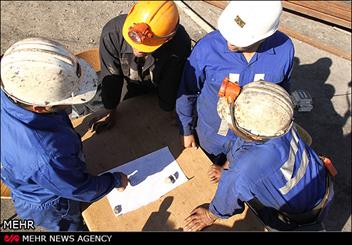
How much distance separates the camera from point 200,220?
238 cm

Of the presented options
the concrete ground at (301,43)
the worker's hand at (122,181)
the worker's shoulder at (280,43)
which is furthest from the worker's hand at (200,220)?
the concrete ground at (301,43)

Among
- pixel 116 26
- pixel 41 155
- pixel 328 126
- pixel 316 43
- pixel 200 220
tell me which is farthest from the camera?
pixel 316 43

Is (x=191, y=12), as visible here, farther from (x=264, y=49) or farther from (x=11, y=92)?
(x=11, y=92)

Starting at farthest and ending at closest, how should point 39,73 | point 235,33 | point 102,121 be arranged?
point 102,121 → point 235,33 → point 39,73

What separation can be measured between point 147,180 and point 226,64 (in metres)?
1.08

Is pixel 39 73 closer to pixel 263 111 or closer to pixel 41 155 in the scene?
pixel 41 155

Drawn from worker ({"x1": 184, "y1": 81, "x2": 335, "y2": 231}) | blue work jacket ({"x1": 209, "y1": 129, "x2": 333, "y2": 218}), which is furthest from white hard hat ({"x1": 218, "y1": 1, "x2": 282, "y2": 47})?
blue work jacket ({"x1": 209, "y1": 129, "x2": 333, "y2": 218})

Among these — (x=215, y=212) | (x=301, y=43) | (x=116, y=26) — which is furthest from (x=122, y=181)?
(x=301, y=43)

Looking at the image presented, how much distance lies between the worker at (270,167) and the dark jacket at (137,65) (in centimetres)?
87

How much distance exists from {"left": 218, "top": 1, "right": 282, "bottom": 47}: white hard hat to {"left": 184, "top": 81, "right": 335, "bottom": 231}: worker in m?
0.49

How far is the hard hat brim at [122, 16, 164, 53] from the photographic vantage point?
2.41 m

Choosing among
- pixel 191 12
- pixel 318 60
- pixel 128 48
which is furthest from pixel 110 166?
pixel 318 60

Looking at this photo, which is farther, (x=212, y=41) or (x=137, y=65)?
(x=137, y=65)

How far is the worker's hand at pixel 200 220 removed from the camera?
93.3 inches
